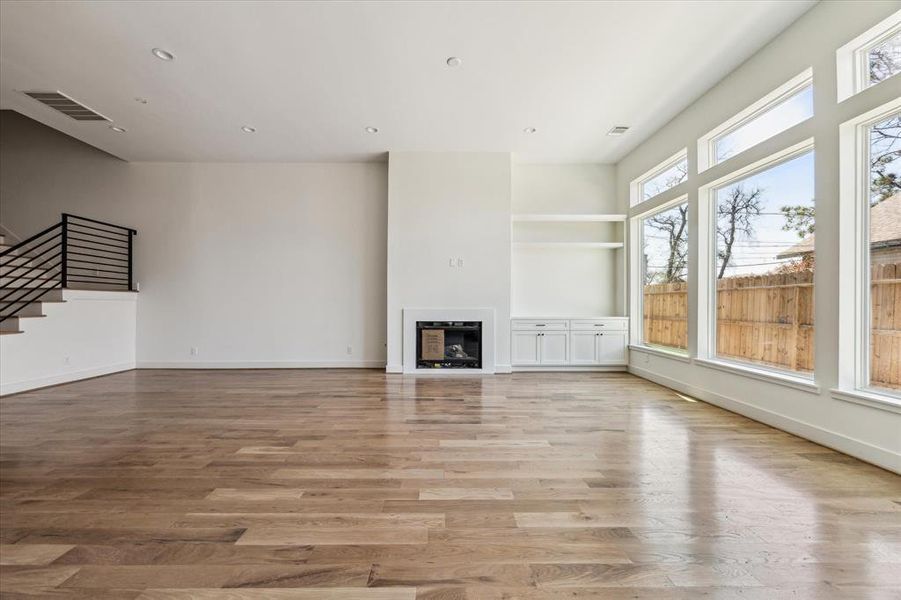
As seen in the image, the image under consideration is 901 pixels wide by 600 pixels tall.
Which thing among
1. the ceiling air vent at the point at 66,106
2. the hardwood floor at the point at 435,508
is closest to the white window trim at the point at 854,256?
the hardwood floor at the point at 435,508

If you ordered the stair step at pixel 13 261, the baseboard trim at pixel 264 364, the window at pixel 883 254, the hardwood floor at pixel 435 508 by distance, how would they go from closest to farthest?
1. the hardwood floor at pixel 435 508
2. the window at pixel 883 254
3. the stair step at pixel 13 261
4. the baseboard trim at pixel 264 364

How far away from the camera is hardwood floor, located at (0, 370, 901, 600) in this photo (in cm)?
141

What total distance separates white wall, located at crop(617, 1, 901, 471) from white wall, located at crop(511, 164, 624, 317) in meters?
2.33

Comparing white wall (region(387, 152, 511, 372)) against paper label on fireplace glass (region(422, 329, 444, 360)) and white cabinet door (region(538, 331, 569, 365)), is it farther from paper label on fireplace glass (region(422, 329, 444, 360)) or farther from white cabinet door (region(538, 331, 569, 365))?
white cabinet door (region(538, 331, 569, 365))

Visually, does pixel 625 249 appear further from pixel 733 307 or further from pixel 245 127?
pixel 245 127

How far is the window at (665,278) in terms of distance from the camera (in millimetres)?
4645

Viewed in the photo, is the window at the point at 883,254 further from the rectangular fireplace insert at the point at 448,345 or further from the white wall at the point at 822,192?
the rectangular fireplace insert at the point at 448,345

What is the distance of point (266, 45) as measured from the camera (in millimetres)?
3293

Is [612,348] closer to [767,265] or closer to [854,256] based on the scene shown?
[767,265]

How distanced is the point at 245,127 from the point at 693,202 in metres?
5.58

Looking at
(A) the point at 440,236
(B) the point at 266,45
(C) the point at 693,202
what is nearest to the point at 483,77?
(B) the point at 266,45

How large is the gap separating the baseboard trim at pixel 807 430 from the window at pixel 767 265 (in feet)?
1.38

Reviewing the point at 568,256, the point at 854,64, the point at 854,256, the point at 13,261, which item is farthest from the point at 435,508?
the point at 13,261

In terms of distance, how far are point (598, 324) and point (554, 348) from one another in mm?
764
